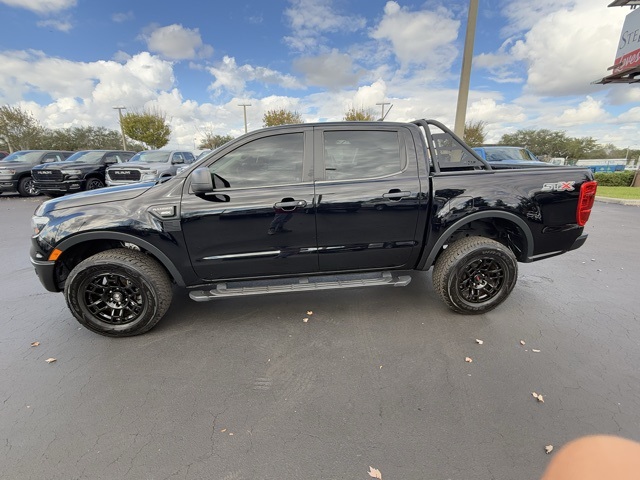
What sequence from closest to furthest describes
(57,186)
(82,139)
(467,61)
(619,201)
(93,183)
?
(467,61) < (57,186) < (619,201) < (93,183) < (82,139)

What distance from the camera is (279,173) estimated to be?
292cm

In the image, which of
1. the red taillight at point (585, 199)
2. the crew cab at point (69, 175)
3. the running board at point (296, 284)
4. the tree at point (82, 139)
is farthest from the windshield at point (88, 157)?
the tree at point (82, 139)

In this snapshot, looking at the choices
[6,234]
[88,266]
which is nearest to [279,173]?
[88,266]

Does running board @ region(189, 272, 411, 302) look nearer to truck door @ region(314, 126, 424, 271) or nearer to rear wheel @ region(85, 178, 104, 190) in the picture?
truck door @ region(314, 126, 424, 271)

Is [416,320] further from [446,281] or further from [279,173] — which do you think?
[279,173]

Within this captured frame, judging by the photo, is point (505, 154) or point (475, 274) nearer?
point (475, 274)

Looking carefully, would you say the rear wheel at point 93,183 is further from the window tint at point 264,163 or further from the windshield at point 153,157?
the window tint at point 264,163

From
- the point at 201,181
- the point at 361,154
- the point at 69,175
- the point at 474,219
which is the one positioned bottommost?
the point at 474,219

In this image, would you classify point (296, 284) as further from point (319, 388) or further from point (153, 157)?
point (153, 157)

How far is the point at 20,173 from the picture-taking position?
38.8 feet

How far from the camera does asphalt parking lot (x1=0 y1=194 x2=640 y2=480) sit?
5.73ft

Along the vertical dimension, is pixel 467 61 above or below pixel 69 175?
above

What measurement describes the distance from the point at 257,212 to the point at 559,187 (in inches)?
116

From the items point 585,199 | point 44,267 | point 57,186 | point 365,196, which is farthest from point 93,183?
point 585,199
